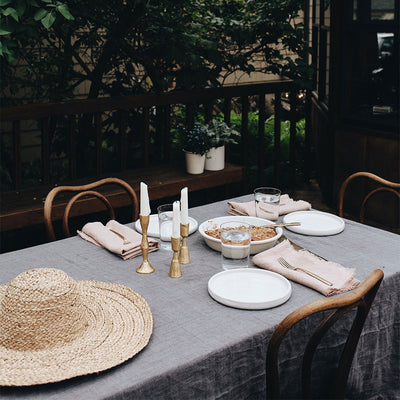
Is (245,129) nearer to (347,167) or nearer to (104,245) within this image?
(347,167)

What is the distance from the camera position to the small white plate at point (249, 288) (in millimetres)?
1753

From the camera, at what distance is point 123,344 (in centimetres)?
154

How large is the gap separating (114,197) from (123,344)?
8.18ft

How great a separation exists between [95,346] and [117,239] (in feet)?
2.49

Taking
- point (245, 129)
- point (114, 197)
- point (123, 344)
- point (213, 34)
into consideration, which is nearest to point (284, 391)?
point (123, 344)

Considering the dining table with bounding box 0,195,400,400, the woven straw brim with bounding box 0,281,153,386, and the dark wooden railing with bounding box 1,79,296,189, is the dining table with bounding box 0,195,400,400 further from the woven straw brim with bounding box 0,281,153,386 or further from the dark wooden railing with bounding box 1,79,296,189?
the dark wooden railing with bounding box 1,79,296,189

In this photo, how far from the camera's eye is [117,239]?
7.43ft

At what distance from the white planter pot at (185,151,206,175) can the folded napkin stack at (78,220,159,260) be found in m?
2.12

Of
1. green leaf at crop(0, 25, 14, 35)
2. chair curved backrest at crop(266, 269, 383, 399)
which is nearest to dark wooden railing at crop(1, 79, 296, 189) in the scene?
green leaf at crop(0, 25, 14, 35)

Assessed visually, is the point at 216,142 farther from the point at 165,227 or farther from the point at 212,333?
the point at 212,333

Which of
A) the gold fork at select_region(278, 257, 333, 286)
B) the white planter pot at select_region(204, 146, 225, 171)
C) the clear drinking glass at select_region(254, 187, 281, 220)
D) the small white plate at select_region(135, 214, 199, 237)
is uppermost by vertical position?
the clear drinking glass at select_region(254, 187, 281, 220)

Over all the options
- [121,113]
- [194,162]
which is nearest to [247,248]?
[194,162]

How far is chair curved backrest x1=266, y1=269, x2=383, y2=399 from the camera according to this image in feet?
5.03

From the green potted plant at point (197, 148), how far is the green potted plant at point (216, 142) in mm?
58
